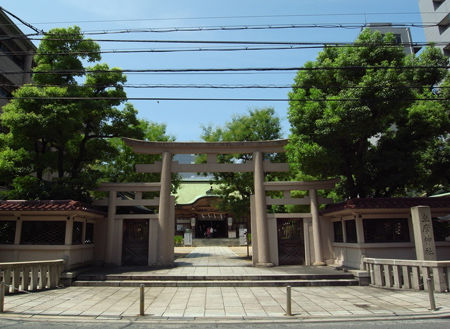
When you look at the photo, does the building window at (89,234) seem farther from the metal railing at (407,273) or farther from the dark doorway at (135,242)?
the metal railing at (407,273)

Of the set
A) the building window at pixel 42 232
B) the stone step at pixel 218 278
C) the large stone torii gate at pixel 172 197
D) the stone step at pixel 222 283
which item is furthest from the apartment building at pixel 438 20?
the building window at pixel 42 232

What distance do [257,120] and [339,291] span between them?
13.8 meters

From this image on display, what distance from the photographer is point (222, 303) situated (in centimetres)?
966

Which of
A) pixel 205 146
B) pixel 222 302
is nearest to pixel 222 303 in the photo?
pixel 222 302

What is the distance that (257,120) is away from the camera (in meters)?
22.7

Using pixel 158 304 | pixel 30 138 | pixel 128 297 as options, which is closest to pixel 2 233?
pixel 30 138

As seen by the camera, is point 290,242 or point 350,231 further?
point 290,242

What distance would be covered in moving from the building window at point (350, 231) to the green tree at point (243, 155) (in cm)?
749

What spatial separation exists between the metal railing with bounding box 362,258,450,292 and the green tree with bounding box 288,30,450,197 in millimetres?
4158

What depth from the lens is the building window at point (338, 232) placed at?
1568cm

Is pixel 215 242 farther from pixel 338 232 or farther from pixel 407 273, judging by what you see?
pixel 407 273

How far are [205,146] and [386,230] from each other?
31.6ft

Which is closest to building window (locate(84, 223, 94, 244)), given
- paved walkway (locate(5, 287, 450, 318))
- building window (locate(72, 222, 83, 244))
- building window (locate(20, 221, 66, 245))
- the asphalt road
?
building window (locate(72, 222, 83, 244))

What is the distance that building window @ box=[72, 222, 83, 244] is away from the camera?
14.4 m
